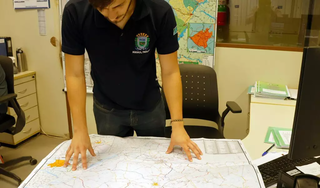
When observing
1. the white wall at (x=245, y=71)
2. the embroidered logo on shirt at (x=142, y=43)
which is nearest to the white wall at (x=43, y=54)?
the white wall at (x=245, y=71)

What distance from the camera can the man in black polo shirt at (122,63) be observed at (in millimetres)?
1066

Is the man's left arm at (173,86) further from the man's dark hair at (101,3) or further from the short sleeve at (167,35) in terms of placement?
the man's dark hair at (101,3)

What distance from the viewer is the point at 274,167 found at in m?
1.05

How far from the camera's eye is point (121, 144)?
3.81 ft

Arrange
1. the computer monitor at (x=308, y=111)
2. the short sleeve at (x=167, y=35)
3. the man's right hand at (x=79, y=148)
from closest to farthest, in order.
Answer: the computer monitor at (x=308, y=111), the man's right hand at (x=79, y=148), the short sleeve at (x=167, y=35)

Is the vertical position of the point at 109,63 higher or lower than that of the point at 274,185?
higher

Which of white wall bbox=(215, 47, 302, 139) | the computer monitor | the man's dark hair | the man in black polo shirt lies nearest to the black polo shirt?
the man in black polo shirt

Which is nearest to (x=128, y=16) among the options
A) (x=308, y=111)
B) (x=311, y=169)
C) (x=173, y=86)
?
(x=173, y=86)

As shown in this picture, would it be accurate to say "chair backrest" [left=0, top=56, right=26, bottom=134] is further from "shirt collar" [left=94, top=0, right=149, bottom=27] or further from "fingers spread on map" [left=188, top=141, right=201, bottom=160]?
"fingers spread on map" [left=188, top=141, right=201, bottom=160]

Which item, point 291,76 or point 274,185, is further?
point 291,76

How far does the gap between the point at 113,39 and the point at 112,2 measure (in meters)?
0.22

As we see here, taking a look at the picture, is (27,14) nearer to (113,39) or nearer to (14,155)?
(14,155)

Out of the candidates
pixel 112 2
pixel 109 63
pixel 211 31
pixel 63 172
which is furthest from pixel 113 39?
pixel 211 31

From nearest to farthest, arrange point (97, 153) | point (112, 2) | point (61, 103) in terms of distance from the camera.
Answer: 1. point (112, 2)
2. point (97, 153)
3. point (61, 103)
